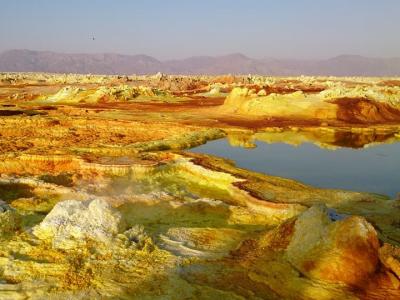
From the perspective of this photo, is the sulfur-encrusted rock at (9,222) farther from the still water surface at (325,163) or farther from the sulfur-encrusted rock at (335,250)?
the still water surface at (325,163)

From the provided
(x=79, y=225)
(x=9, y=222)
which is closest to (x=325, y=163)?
(x=79, y=225)

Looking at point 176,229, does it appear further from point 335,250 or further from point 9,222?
point 335,250

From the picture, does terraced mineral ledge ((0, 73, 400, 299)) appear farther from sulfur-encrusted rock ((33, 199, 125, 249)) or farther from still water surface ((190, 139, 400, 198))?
still water surface ((190, 139, 400, 198))

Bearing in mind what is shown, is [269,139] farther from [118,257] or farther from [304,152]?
[118,257]

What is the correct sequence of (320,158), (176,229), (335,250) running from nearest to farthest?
(335,250) → (176,229) → (320,158)

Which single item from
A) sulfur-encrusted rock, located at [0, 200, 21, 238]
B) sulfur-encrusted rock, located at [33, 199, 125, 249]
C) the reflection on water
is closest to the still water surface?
the reflection on water

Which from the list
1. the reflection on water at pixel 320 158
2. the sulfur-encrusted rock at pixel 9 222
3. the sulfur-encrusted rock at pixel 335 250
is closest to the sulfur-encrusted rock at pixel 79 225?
the sulfur-encrusted rock at pixel 9 222

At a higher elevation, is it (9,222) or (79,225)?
(79,225)

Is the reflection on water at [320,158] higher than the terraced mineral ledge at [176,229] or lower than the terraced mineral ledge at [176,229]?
lower
